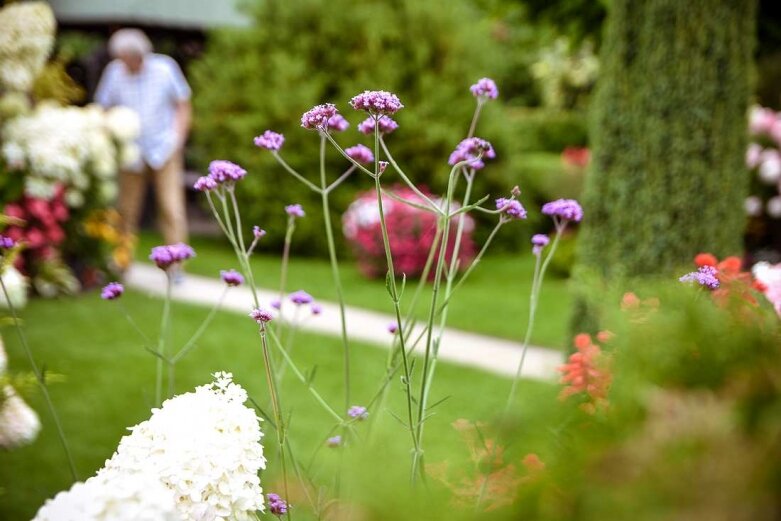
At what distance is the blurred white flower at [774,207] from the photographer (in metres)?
8.20

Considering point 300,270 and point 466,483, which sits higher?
point 466,483

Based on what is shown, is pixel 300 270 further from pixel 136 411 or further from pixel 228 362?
pixel 136 411

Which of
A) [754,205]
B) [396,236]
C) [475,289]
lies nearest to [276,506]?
[475,289]

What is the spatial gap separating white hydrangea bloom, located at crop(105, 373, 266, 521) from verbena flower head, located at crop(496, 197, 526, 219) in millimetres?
666

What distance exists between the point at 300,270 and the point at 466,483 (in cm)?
834

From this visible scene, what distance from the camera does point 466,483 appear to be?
1.46 m

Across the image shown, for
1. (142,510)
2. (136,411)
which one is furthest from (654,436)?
(136,411)

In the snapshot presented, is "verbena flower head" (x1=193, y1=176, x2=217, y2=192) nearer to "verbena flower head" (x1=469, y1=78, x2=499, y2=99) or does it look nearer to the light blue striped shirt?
"verbena flower head" (x1=469, y1=78, x2=499, y2=99)

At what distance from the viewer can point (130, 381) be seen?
5012 mm

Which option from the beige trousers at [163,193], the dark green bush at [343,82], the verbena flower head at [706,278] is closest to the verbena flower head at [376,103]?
the verbena flower head at [706,278]

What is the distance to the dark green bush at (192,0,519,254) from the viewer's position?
10555 millimetres

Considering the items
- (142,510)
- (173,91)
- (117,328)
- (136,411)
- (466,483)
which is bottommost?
(117,328)

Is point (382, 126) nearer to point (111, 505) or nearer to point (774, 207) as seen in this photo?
point (111, 505)

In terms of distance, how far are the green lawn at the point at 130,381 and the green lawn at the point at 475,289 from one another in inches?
16.7
